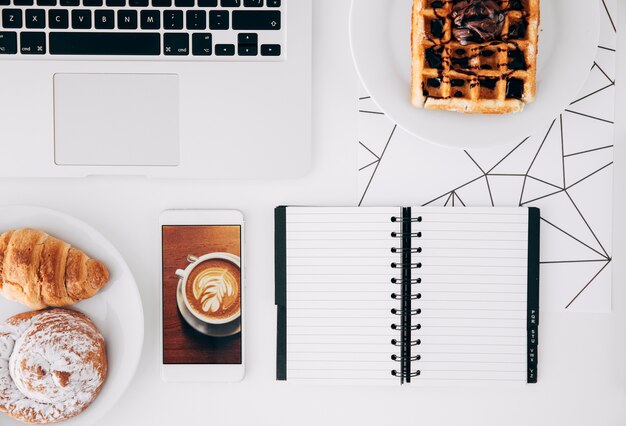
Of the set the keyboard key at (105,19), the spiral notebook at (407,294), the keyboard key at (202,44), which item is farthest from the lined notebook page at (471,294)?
the keyboard key at (105,19)

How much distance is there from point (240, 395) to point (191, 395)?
0.07 meters

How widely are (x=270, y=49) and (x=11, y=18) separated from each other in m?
0.32

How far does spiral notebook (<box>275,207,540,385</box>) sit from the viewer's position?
75cm

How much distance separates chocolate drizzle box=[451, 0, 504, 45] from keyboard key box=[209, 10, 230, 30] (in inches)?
10.7

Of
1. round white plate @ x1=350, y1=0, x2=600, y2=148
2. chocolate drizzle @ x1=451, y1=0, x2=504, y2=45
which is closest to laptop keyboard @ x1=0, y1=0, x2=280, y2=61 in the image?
round white plate @ x1=350, y1=0, x2=600, y2=148

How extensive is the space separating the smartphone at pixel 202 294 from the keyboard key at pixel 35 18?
0.29 meters

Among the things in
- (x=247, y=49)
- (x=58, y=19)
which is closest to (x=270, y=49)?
(x=247, y=49)

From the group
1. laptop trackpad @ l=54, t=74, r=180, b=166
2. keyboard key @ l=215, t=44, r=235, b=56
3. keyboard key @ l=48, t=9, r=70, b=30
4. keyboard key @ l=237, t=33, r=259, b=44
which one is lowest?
laptop trackpad @ l=54, t=74, r=180, b=166

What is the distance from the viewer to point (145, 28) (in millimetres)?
689

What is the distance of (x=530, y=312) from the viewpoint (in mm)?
756

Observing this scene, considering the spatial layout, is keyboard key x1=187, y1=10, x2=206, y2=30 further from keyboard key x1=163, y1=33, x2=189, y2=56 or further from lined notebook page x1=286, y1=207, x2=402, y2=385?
lined notebook page x1=286, y1=207, x2=402, y2=385

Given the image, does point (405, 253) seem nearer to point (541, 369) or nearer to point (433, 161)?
point (433, 161)

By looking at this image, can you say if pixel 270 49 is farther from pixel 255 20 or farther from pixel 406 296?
pixel 406 296

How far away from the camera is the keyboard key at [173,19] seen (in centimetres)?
68
